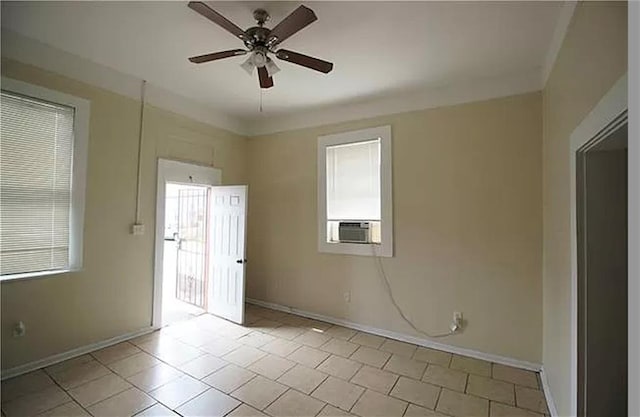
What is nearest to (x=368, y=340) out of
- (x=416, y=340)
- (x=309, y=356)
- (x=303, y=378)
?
(x=416, y=340)

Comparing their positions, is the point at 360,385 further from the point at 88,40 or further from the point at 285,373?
the point at 88,40

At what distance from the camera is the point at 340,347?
11.2 ft

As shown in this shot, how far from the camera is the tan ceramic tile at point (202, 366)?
2803mm

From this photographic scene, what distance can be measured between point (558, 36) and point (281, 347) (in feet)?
12.1

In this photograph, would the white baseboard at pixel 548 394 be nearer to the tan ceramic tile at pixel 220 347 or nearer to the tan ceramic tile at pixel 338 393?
the tan ceramic tile at pixel 338 393

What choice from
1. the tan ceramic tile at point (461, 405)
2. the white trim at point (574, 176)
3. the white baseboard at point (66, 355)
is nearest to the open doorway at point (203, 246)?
the white baseboard at point (66, 355)

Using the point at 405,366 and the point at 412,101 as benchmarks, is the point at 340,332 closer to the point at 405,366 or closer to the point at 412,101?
the point at 405,366

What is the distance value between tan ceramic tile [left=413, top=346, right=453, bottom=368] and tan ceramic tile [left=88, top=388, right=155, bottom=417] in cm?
246

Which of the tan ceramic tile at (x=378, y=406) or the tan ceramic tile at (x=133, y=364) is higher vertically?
the tan ceramic tile at (x=133, y=364)

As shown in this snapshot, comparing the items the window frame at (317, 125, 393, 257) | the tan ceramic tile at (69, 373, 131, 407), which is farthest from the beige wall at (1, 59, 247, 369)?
the window frame at (317, 125, 393, 257)

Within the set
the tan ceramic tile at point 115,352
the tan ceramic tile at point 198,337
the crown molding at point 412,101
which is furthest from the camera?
the tan ceramic tile at point 198,337

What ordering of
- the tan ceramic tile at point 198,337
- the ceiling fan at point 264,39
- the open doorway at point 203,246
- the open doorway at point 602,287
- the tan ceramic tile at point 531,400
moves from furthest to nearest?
the open doorway at point 203,246 < the tan ceramic tile at point 198,337 < the tan ceramic tile at point 531,400 < the ceiling fan at point 264,39 < the open doorway at point 602,287

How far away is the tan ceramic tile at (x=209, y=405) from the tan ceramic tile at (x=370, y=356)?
1284 mm

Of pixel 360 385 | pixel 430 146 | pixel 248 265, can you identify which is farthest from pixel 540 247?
pixel 248 265
